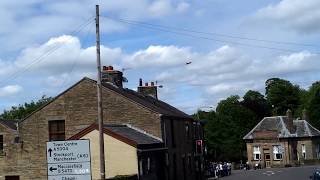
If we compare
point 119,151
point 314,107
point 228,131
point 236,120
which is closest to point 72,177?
point 119,151

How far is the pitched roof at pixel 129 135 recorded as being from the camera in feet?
122

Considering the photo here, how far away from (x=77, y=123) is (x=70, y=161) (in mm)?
27098

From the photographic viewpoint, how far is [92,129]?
122 ft

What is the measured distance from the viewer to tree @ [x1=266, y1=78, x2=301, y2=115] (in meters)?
141

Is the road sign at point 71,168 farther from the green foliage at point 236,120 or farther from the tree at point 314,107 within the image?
the tree at point 314,107

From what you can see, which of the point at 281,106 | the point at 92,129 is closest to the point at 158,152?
the point at 92,129

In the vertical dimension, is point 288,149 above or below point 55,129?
below

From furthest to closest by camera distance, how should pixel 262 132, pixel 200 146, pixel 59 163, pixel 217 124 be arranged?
pixel 217 124
pixel 262 132
pixel 200 146
pixel 59 163

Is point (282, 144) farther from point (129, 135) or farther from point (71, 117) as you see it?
point (129, 135)

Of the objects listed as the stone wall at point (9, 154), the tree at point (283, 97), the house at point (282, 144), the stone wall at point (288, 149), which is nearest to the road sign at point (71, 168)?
the stone wall at point (9, 154)

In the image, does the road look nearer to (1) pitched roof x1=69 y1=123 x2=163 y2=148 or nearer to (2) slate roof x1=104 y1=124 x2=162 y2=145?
(1) pitched roof x1=69 y1=123 x2=163 y2=148

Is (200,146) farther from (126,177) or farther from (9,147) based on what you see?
(126,177)

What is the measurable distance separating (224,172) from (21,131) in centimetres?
2804

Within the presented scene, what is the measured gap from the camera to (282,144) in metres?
92.6
